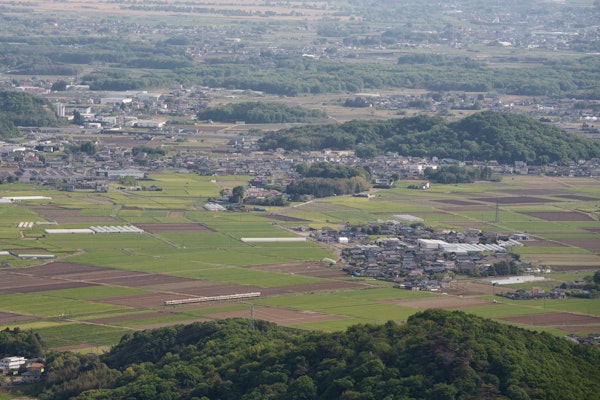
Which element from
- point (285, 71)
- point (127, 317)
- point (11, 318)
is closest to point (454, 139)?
point (127, 317)

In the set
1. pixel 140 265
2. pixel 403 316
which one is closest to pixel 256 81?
pixel 140 265

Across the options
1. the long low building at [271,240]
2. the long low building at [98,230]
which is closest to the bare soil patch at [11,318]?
the long low building at [98,230]

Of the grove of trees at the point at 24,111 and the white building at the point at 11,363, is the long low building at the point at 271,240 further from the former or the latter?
the grove of trees at the point at 24,111

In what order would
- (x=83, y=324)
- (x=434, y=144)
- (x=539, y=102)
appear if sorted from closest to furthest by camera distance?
(x=83, y=324) → (x=434, y=144) → (x=539, y=102)

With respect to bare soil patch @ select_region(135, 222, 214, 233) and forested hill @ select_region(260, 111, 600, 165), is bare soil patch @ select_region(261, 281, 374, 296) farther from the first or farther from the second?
forested hill @ select_region(260, 111, 600, 165)

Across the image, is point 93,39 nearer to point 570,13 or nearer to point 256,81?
point 256,81

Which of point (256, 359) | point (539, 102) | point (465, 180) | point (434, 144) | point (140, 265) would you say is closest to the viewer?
point (256, 359)

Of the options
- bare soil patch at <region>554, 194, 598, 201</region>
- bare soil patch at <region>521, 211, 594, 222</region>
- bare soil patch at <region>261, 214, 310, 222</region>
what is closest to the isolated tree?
bare soil patch at <region>261, 214, 310, 222</region>
